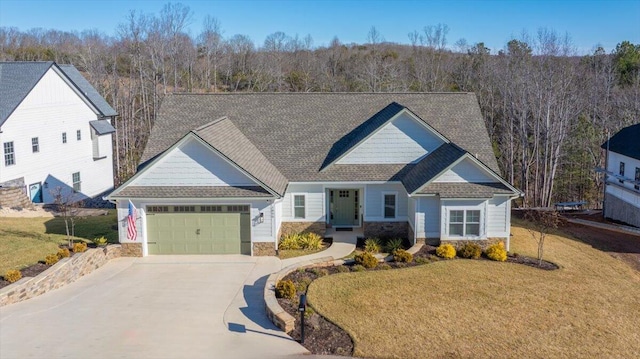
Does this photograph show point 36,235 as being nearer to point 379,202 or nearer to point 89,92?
point 379,202

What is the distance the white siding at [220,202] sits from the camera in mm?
20688

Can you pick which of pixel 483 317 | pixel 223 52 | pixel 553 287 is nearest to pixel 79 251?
pixel 483 317

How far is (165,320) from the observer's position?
48.1ft

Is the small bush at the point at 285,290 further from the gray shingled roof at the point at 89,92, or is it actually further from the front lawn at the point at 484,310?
the gray shingled roof at the point at 89,92

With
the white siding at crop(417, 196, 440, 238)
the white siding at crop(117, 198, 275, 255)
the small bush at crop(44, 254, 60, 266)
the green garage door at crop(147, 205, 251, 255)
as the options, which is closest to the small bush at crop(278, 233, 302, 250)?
the white siding at crop(117, 198, 275, 255)

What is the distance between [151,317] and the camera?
14859 mm

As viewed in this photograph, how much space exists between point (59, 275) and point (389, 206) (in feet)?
43.6

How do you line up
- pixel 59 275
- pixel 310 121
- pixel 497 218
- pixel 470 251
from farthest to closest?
pixel 310 121 < pixel 497 218 < pixel 470 251 < pixel 59 275

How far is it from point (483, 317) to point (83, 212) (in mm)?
21377

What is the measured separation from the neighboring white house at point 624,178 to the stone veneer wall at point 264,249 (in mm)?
21077

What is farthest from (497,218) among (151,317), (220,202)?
(151,317)

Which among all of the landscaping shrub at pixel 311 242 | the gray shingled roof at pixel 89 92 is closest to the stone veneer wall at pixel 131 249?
the landscaping shrub at pixel 311 242

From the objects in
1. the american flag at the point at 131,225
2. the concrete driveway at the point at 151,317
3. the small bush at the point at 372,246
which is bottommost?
the concrete driveway at the point at 151,317

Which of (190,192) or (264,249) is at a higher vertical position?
(190,192)
